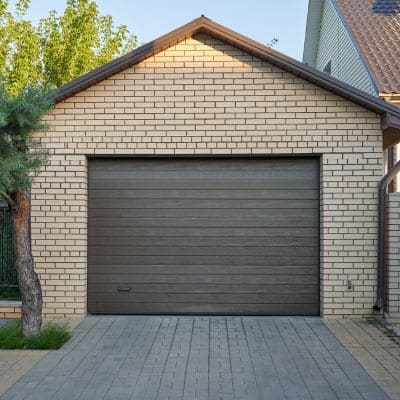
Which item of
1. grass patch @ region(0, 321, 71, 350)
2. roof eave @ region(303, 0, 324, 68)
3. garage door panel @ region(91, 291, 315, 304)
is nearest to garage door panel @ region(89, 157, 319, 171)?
garage door panel @ region(91, 291, 315, 304)

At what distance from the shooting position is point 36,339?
7605 millimetres

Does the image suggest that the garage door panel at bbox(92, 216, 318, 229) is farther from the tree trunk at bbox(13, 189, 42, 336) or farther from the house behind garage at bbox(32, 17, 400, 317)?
the tree trunk at bbox(13, 189, 42, 336)

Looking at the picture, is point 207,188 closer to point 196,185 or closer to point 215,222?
point 196,185

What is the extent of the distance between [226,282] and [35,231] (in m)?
2.98

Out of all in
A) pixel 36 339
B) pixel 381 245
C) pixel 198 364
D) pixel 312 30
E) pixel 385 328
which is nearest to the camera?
pixel 198 364

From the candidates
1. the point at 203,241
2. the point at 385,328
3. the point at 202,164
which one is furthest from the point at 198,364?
the point at 202,164

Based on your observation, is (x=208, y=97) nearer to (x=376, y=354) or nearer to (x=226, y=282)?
(x=226, y=282)

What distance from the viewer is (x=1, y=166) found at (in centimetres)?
678

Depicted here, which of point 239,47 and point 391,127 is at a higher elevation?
→ point 239,47

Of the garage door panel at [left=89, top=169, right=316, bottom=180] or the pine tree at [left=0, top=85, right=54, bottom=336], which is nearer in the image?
the pine tree at [left=0, top=85, right=54, bottom=336]

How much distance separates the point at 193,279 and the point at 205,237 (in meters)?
0.67

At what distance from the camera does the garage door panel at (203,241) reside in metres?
9.48

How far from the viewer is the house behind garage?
30.4ft

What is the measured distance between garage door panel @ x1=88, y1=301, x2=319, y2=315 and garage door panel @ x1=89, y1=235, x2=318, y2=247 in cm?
91
